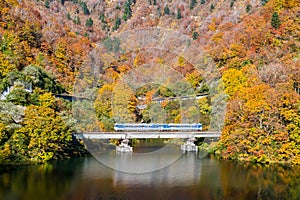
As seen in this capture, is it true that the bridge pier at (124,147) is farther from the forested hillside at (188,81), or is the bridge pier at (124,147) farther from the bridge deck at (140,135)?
the forested hillside at (188,81)

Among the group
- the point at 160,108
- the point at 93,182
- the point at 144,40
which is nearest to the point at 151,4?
the point at 144,40

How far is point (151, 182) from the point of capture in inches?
602

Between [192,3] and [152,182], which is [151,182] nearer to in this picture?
[152,182]

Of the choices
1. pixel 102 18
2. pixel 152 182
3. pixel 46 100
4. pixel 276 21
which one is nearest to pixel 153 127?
pixel 46 100

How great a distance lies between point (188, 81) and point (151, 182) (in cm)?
1966

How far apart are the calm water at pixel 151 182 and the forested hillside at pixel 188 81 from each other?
1642mm

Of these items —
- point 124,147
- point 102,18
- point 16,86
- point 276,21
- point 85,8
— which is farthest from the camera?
point 85,8

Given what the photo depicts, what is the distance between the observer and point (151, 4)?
74.6 meters

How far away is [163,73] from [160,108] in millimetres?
9691

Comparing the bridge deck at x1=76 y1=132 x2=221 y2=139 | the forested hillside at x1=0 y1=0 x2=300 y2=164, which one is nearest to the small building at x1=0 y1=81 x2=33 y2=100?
the forested hillside at x1=0 y1=0 x2=300 y2=164

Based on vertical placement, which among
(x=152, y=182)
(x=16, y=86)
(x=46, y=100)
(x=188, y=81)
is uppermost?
(x=188, y=81)

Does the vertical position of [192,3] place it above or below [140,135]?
above

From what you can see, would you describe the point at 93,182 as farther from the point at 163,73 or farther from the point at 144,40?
the point at 144,40

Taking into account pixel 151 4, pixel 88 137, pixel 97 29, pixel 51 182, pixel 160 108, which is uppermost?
pixel 151 4
